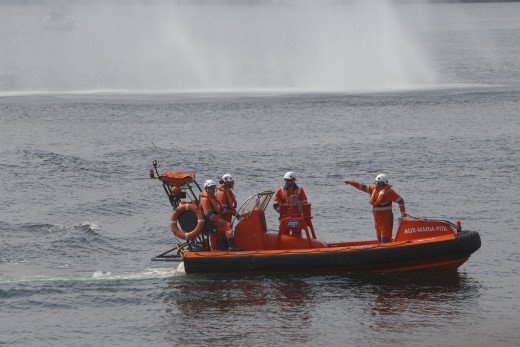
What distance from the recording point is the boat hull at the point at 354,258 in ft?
58.6

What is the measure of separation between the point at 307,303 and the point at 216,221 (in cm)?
240

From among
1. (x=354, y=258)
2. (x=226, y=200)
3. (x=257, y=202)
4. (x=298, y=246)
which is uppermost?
(x=226, y=200)

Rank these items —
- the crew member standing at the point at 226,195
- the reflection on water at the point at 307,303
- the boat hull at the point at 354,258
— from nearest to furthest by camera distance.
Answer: the reflection on water at the point at 307,303 < the boat hull at the point at 354,258 < the crew member standing at the point at 226,195

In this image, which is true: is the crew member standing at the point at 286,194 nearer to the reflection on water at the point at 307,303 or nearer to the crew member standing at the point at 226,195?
the crew member standing at the point at 226,195

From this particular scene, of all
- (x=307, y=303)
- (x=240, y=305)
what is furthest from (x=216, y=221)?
(x=307, y=303)

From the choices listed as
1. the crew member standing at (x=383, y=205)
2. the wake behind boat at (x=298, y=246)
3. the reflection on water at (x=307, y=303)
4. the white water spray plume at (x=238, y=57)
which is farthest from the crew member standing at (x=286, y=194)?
the white water spray plume at (x=238, y=57)

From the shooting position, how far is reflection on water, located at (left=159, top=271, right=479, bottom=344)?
1602cm

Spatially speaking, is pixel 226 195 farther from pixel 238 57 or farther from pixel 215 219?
pixel 238 57

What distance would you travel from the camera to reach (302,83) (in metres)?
50.8

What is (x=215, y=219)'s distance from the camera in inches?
723

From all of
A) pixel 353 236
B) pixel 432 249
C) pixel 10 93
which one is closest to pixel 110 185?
pixel 353 236

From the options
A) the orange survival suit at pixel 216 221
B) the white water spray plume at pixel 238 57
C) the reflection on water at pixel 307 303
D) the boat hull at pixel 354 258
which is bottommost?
Result: the reflection on water at pixel 307 303

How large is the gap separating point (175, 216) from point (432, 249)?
4709 millimetres

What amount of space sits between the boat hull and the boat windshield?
89 centimetres
